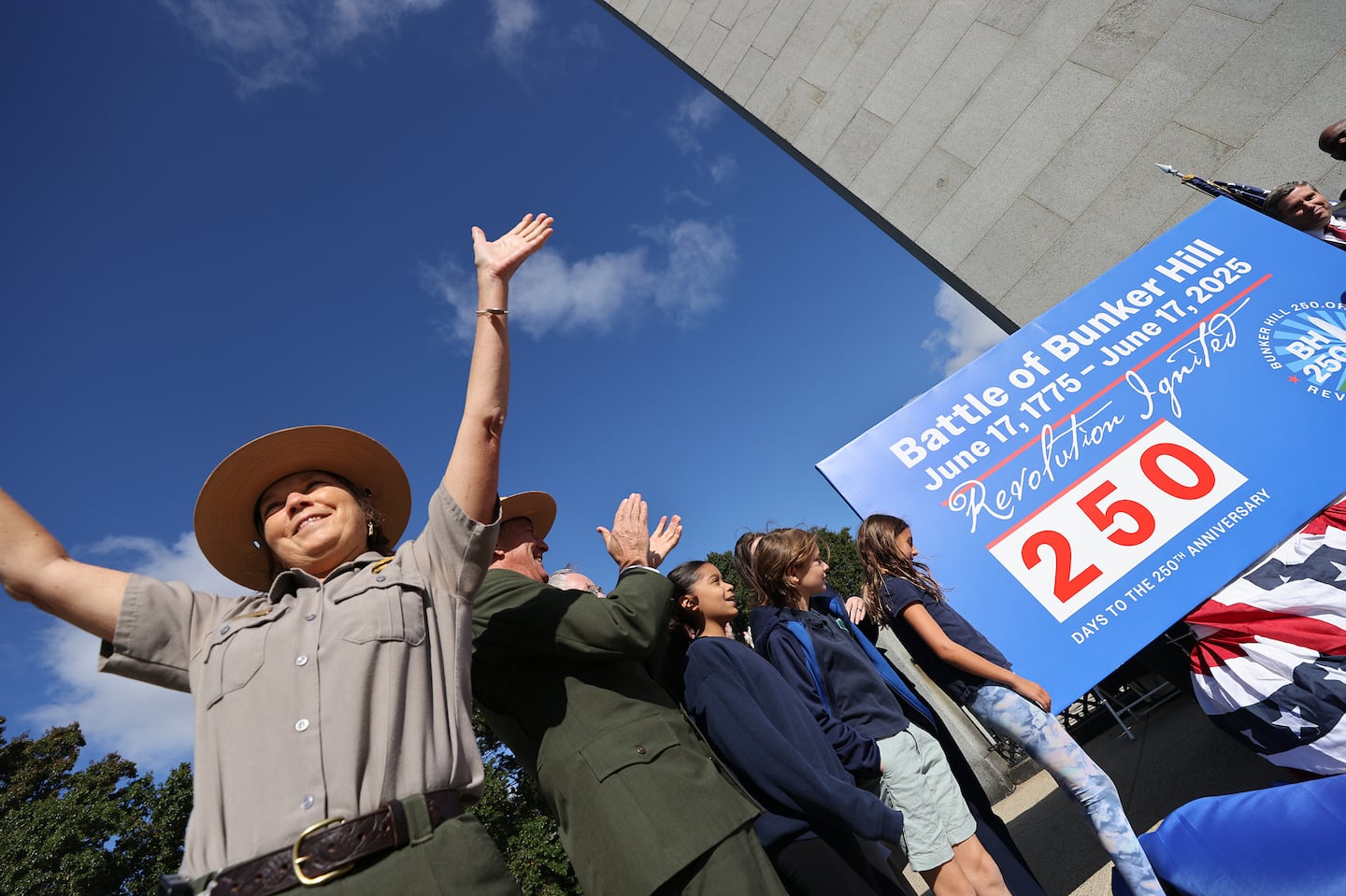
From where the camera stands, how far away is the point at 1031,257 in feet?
19.9

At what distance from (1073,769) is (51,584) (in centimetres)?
327

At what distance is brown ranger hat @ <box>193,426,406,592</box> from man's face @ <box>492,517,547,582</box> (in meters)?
0.46

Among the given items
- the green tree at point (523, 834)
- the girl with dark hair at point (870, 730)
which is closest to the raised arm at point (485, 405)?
the girl with dark hair at point (870, 730)

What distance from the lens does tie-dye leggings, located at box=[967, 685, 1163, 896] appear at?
2471 millimetres

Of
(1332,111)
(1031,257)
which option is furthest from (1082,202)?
(1332,111)

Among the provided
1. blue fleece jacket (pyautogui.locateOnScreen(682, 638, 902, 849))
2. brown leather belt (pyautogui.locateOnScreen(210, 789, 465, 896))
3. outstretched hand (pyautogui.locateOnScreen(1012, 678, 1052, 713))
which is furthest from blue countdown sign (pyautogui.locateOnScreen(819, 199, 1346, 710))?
brown leather belt (pyautogui.locateOnScreen(210, 789, 465, 896))

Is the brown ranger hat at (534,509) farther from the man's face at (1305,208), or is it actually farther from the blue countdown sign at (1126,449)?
the man's face at (1305,208)

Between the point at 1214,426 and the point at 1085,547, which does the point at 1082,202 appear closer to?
→ the point at 1214,426

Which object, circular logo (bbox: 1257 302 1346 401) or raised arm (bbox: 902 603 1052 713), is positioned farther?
circular logo (bbox: 1257 302 1346 401)

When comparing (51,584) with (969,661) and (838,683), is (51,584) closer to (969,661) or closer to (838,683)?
(838,683)

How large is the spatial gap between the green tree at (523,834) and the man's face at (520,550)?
7.67 m

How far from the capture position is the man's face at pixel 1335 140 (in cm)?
459

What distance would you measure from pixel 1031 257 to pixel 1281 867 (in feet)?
16.9

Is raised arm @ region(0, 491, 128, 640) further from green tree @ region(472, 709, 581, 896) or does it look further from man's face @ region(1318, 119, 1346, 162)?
green tree @ region(472, 709, 581, 896)
